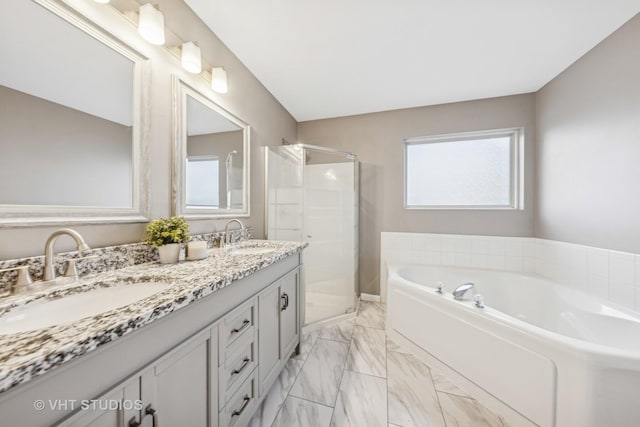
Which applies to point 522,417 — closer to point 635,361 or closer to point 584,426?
point 584,426

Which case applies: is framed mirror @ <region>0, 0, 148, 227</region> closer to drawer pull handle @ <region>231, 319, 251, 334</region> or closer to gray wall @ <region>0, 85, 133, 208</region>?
gray wall @ <region>0, 85, 133, 208</region>

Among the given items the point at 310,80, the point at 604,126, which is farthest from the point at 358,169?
the point at 604,126

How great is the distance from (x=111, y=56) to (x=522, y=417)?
263cm

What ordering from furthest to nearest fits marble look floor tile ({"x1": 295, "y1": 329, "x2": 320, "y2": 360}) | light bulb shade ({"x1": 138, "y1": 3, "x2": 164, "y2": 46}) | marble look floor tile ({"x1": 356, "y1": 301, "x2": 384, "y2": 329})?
marble look floor tile ({"x1": 356, "y1": 301, "x2": 384, "y2": 329}) → marble look floor tile ({"x1": 295, "y1": 329, "x2": 320, "y2": 360}) → light bulb shade ({"x1": 138, "y1": 3, "x2": 164, "y2": 46})

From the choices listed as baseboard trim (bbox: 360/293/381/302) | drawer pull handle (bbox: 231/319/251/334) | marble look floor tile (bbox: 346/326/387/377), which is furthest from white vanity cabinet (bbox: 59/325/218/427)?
baseboard trim (bbox: 360/293/381/302)

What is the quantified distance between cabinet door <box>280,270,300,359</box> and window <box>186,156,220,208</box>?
73cm

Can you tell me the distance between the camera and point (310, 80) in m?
2.16

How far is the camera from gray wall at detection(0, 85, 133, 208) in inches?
28.5

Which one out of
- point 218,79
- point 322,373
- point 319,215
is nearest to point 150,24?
point 218,79

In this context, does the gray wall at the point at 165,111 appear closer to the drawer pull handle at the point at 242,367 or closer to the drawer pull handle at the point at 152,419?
the drawer pull handle at the point at 152,419

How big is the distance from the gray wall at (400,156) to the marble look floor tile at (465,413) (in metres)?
1.48

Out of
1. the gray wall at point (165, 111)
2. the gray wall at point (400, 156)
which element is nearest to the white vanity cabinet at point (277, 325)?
the gray wall at point (165, 111)

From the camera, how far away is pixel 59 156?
2.72 ft

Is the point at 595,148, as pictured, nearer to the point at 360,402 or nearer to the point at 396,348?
the point at 396,348
